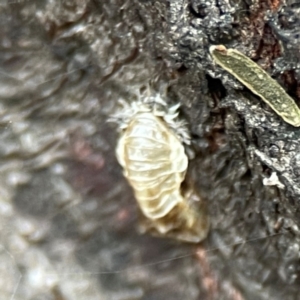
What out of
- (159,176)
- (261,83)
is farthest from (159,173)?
(261,83)

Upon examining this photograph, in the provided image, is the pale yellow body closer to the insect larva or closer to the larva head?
the larva head

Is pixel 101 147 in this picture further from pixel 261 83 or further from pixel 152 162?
pixel 261 83

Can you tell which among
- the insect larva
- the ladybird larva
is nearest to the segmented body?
the ladybird larva

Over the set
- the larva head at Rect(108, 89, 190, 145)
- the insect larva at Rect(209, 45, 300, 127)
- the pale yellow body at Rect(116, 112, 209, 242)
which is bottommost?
the pale yellow body at Rect(116, 112, 209, 242)

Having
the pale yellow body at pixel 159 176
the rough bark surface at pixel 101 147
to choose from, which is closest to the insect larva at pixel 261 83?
the rough bark surface at pixel 101 147

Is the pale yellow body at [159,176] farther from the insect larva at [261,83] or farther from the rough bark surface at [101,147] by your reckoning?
the insect larva at [261,83]
